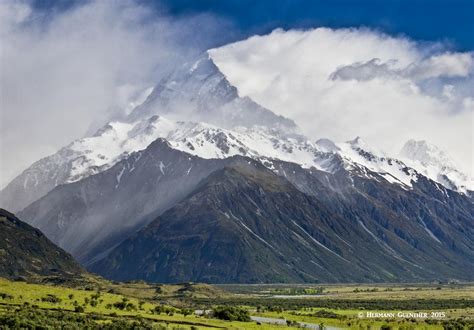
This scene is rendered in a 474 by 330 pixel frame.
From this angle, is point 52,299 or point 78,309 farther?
point 52,299

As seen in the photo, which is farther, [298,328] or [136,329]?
[298,328]

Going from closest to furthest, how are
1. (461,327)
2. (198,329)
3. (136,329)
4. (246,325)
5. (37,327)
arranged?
(37,327) < (136,329) < (198,329) < (246,325) < (461,327)

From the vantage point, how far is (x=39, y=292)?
19762 cm

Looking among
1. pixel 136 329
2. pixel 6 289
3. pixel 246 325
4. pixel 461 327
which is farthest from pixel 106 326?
pixel 461 327

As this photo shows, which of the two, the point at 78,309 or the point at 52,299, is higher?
the point at 78,309

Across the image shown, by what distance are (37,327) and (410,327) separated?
10192 centimetres

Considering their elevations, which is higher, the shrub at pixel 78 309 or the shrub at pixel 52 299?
the shrub at pixel 78 309

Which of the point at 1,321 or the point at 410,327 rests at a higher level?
the point at 1,321

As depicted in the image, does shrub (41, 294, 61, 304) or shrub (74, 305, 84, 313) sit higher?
shrub (74, 305, 84, 313)

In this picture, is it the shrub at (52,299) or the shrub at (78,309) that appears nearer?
the shrub at (78,309)

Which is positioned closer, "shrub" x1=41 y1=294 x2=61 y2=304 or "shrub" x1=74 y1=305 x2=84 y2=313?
"shrub" x1=74 y1=305 x2=84 y2=313

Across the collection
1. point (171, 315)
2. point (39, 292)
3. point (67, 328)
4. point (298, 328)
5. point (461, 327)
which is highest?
point (67, 328)

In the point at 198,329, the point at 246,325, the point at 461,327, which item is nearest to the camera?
the point at 198,329

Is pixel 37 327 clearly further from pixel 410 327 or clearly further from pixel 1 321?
pixel 410 327
